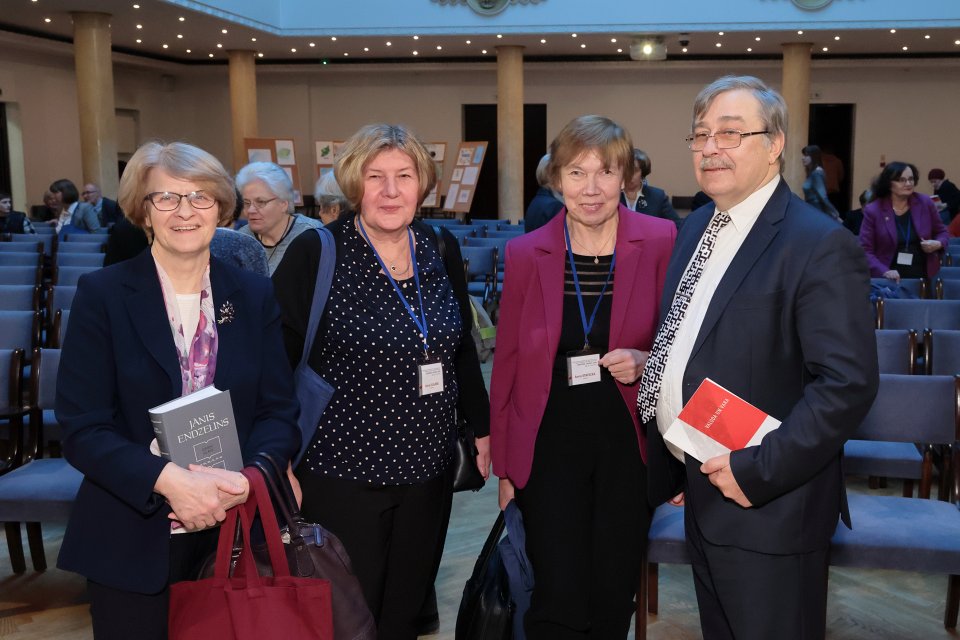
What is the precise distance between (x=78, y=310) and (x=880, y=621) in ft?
9.54

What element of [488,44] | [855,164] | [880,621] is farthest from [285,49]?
[880,621]

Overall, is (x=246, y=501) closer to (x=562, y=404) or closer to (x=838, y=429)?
(x=562, y=404)

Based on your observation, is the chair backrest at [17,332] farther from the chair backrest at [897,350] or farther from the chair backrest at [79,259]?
the chair backrest at [897,350]

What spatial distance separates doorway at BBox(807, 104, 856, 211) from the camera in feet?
71.5

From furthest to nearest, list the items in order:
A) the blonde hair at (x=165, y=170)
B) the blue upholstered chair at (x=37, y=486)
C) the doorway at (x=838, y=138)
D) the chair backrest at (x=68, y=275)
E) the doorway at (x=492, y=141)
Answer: the doorway at (x=492, y=141) < the doorway at (x=838, y=138) < the chair backrest at (x=68, y=275) < the blue upholstered chair at (x=37, y=486) < the blonde hair at (x=165, y=170)

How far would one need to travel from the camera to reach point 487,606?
2500mm

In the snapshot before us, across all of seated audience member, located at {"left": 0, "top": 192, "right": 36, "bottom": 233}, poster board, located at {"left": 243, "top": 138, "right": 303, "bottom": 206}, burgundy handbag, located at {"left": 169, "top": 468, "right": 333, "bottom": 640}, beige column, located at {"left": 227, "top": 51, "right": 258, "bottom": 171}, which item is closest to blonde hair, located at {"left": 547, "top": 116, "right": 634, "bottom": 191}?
burgundy handbag, located at {"left": 169, "top": 468, "right": 333, "bottom": 640}

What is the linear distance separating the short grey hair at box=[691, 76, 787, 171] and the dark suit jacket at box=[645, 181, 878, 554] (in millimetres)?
129

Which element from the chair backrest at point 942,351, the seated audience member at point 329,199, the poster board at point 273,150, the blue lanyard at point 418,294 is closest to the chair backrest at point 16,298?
the seated audience member at point 329,199

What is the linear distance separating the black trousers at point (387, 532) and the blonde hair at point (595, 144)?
92cm

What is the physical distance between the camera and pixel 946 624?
327 cm

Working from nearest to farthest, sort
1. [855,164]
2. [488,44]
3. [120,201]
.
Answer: [120,201] < [488,44] < [855,164]

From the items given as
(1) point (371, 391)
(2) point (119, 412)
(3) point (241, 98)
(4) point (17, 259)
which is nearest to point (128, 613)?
(2) point (119, 412)

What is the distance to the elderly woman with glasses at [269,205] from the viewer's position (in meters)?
3.79
